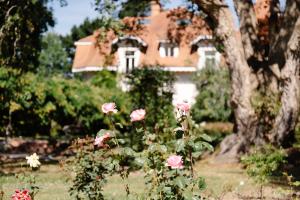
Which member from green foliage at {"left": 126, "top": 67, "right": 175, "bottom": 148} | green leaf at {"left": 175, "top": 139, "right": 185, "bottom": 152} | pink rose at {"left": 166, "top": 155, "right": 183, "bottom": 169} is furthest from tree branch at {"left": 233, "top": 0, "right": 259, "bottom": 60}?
pink rose at {"left": 166, "top": 155, "right": 183, "bottom": 169}

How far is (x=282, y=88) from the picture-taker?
1702 cm

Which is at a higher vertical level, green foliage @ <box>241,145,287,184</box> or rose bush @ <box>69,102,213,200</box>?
rose bush @ <box>69,102,213,200</box>

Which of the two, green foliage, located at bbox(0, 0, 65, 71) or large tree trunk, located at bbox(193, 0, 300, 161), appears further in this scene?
large tree trunk, located at bbox(193, 0, 300, 161)

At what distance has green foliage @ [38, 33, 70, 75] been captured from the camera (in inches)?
3096

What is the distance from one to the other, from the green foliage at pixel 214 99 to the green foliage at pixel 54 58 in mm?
42881

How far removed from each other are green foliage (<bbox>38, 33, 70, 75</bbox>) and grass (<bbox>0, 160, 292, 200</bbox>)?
6287 centimetres

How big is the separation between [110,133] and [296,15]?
12374mm

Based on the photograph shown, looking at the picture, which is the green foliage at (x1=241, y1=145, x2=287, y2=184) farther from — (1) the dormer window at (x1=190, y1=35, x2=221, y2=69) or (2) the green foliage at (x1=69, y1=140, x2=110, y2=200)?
(1) the dormer window at (x1=190, y1=35, x2=221, y2=69)

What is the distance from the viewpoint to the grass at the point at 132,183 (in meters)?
9.95

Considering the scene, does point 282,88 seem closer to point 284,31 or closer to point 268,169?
point 284,31

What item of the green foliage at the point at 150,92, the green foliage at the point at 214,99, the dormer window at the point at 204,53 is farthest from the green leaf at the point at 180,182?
the dormer window at the point at 204,53

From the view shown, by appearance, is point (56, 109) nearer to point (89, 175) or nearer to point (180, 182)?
point (89, 175)

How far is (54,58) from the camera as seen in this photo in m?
79.3

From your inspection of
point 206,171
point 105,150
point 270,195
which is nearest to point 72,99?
point 206,171
